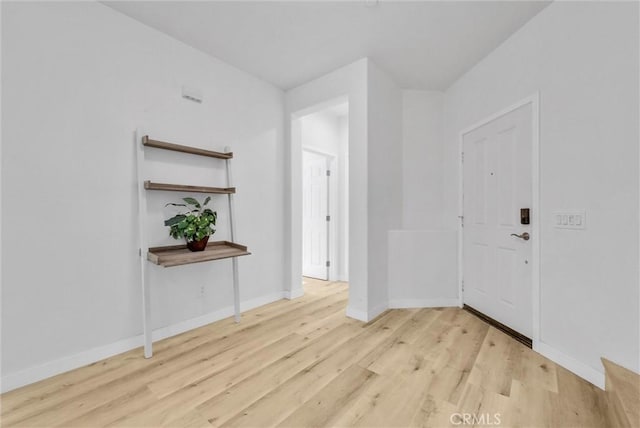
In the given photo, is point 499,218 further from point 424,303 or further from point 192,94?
point 192,94

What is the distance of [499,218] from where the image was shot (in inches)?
105

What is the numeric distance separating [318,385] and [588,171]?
2.24 meters

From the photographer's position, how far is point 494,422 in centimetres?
145

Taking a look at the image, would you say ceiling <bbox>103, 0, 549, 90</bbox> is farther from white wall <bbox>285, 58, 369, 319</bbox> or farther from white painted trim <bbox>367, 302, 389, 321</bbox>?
white painted trim <bbox>367, 302, 389, 321</bbox>

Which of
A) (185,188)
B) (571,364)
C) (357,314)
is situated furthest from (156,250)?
(571,364)

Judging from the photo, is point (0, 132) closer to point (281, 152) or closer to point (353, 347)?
point (281, 152)

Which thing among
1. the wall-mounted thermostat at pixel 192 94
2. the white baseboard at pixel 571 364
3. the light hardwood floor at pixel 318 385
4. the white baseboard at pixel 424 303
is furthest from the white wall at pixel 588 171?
the wall-mounted thermostat at pixel 192 94

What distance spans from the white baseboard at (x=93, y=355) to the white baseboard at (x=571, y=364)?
2.77 metres

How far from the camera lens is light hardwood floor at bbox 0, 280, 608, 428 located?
4.90 feet

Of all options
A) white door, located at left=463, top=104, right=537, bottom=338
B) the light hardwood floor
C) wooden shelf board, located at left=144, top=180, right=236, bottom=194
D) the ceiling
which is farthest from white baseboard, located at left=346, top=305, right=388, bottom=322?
the ceiling

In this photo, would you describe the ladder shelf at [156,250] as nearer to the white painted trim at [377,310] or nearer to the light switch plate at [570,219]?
the white painted trim at [377,310]

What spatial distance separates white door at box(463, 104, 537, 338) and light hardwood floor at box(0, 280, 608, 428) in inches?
13.6

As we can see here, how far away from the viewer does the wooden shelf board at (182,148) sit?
2.26 m

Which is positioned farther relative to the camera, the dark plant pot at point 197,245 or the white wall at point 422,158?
the white wall at point 422,158
